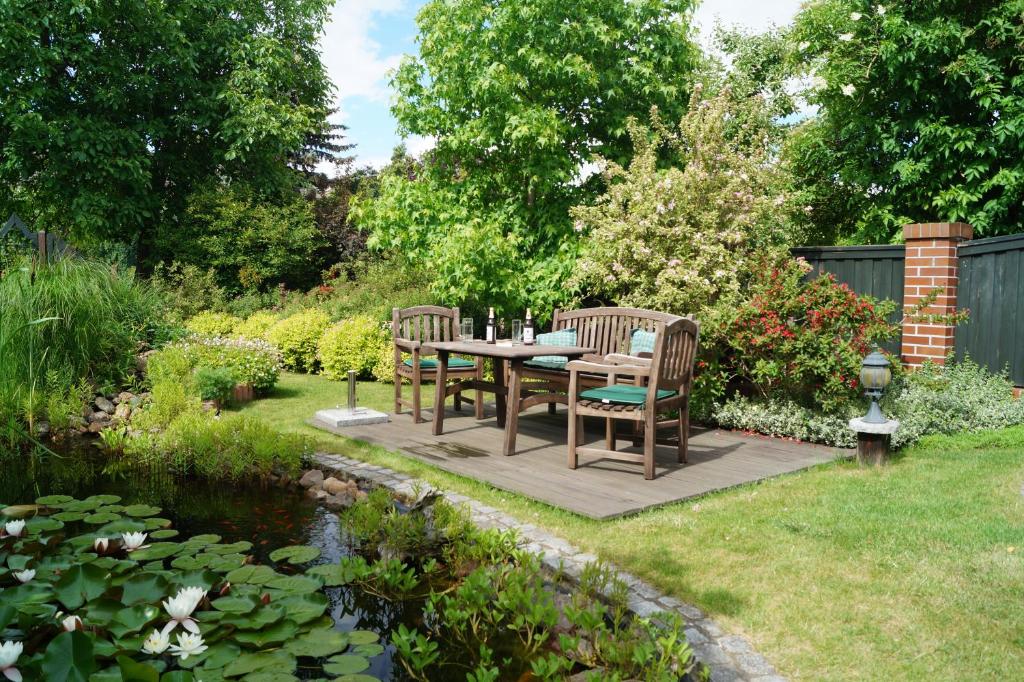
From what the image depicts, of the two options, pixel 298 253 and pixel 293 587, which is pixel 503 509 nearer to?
pixel 293 587

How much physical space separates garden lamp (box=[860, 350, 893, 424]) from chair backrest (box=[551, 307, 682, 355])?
1.69m

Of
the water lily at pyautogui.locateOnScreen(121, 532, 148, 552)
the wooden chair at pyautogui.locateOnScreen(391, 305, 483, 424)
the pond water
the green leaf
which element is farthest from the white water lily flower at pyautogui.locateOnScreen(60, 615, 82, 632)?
the wooden chair at pyautogui.locateOnScreen(391, 305, 483, 424)

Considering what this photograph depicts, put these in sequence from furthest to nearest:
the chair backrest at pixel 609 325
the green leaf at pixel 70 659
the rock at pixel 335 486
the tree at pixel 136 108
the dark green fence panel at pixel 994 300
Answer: the tree at pixel 136 108
the dark green fence panel at pixel 994 300
the chair backrest at pixel 609 325
the rock at pixel 335 486
the green leaf at pixel 70 659

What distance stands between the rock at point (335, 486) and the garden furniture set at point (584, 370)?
4.26ft

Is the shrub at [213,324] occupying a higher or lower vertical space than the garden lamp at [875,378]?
higher

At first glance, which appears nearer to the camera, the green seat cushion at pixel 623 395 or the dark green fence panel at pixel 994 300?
the green seat cushion at pixel 623 395

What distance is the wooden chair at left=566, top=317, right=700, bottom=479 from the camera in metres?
4.70

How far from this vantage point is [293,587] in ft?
9.76

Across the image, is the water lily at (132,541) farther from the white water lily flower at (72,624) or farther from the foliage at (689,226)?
the foliage at (689,226)

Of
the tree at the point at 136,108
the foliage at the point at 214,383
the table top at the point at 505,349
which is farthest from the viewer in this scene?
the tree at the point at 136,108

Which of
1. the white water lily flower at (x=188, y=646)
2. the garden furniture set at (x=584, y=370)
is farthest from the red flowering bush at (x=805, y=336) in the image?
the white water lily flower at (x=188, y=646)

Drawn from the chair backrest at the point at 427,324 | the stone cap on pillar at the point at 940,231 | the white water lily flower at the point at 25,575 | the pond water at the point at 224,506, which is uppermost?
the stone cap on pillar at the point at 940,231

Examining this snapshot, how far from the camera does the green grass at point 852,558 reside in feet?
8.21

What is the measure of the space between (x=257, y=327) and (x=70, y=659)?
10.5 meters
